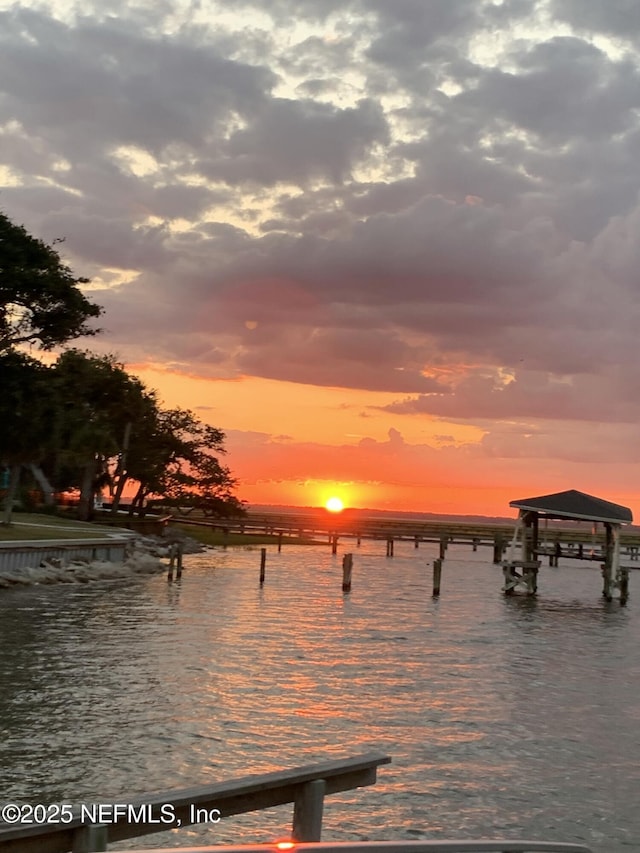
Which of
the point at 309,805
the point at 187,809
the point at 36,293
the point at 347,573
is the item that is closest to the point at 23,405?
the point at 36,293

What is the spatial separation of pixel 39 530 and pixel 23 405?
971 cm

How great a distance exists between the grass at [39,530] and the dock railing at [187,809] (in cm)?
3800

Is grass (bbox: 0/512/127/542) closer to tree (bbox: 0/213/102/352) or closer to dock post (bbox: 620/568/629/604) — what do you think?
tree (bbox: 0/213/102/352)

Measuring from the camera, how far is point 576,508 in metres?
47.3

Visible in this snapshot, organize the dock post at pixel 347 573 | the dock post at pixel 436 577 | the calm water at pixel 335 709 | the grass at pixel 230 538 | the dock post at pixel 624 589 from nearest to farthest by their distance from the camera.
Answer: the calm water at pixel 335 709, the dock post at pixel 436 577, the dock post at pixel 347 573, the dock post at pixel 624 589, the grass at pixel 230 538

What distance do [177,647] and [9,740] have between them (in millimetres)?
11185

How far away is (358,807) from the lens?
12.6 m

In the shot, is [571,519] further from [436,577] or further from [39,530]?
[39,530]

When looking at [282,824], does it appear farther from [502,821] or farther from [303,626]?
[303,626]

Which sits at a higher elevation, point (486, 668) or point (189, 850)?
point (189, 850)

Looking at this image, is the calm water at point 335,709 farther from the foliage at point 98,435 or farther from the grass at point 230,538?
the grass at point 230,538

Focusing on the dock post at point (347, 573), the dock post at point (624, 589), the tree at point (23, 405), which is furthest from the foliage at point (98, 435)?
the dock post at point (624, 589)

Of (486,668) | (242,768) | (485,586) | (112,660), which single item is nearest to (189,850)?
(242,768)

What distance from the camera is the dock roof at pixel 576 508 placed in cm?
4706
